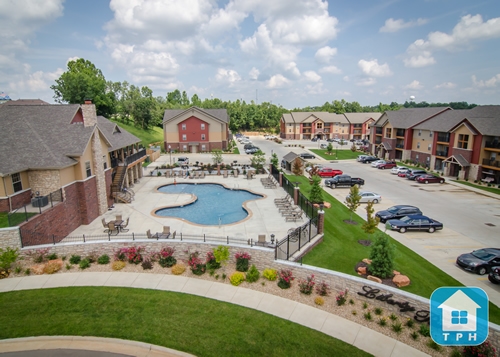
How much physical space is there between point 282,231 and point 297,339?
436 inches

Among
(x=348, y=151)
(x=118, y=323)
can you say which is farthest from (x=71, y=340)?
(x=348, y=151)

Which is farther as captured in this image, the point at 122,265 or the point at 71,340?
the point at 122,265

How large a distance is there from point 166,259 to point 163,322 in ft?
16.4

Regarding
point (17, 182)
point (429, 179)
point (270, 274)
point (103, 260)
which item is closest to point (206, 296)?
point (270, 274)

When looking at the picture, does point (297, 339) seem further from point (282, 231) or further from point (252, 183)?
point (252, 183)

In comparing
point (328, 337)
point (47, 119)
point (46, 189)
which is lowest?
point (328, 337)

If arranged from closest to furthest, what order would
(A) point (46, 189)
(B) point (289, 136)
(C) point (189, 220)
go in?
(A) point (46, 189), (C) point (189, 220), (B) point (289, 136)

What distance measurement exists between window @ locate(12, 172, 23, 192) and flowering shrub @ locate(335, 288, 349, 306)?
20.7m

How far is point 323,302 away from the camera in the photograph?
15.1 m

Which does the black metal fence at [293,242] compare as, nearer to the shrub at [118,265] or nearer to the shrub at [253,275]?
the shrub at [253,275]

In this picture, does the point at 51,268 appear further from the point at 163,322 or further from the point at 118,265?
the point at 163,322

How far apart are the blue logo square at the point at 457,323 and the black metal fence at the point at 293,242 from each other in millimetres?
7515

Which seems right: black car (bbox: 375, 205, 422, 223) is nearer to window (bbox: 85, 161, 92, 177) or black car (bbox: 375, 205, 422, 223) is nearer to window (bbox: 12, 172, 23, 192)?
window (bbox: 85, 161, 92, 177)

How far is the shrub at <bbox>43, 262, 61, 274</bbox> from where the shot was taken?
17.2 meters
